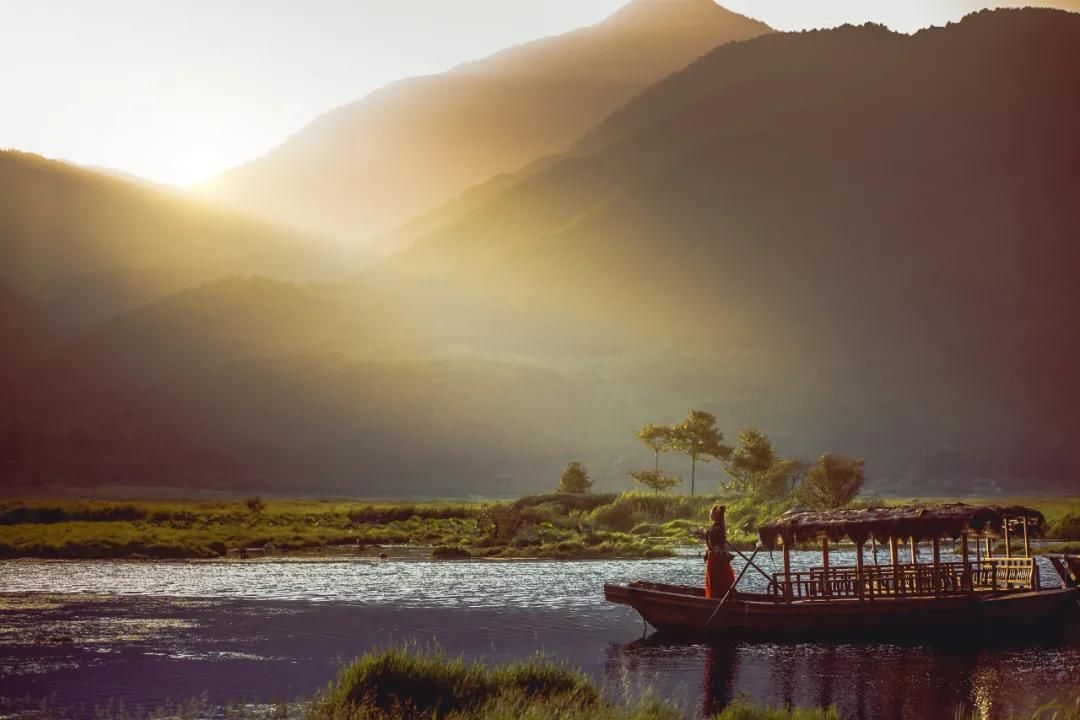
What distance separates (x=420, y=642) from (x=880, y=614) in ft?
50.4

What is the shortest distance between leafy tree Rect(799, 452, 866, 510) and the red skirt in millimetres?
64174

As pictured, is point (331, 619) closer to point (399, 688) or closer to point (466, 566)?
point (399, 688)

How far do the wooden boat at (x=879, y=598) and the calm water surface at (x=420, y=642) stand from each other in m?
1.15

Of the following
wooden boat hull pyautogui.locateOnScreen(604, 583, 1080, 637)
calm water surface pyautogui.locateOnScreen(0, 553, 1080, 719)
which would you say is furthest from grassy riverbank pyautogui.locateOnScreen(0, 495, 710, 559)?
wooden boat hull pyautogui.locateOnScreen(604, 583, 1080, 637)

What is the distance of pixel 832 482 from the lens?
102688 mm

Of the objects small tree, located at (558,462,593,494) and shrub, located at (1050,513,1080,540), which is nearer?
shrub, located at (1050,513,1080,540)

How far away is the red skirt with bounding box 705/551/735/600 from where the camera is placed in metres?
39.6

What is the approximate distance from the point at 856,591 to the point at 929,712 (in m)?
14.5

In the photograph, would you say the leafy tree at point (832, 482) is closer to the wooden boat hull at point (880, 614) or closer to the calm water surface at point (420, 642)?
the calm water surface at point (420, 642)

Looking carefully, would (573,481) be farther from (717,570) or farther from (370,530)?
(717,570)

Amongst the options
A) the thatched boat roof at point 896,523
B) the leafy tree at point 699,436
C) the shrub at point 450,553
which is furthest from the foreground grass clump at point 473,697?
the leafy tree at point 699,436

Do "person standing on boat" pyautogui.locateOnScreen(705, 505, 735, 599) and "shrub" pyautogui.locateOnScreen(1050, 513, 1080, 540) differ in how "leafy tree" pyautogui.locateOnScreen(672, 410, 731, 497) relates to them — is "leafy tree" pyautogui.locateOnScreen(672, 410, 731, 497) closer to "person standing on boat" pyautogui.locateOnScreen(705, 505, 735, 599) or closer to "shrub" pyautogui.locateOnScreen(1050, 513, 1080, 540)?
"shrub" pyautogui.locateOnScreen(1050, 513, 1080, 540)

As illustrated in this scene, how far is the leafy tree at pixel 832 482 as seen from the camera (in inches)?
4043

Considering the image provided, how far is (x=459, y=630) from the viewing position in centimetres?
3994
